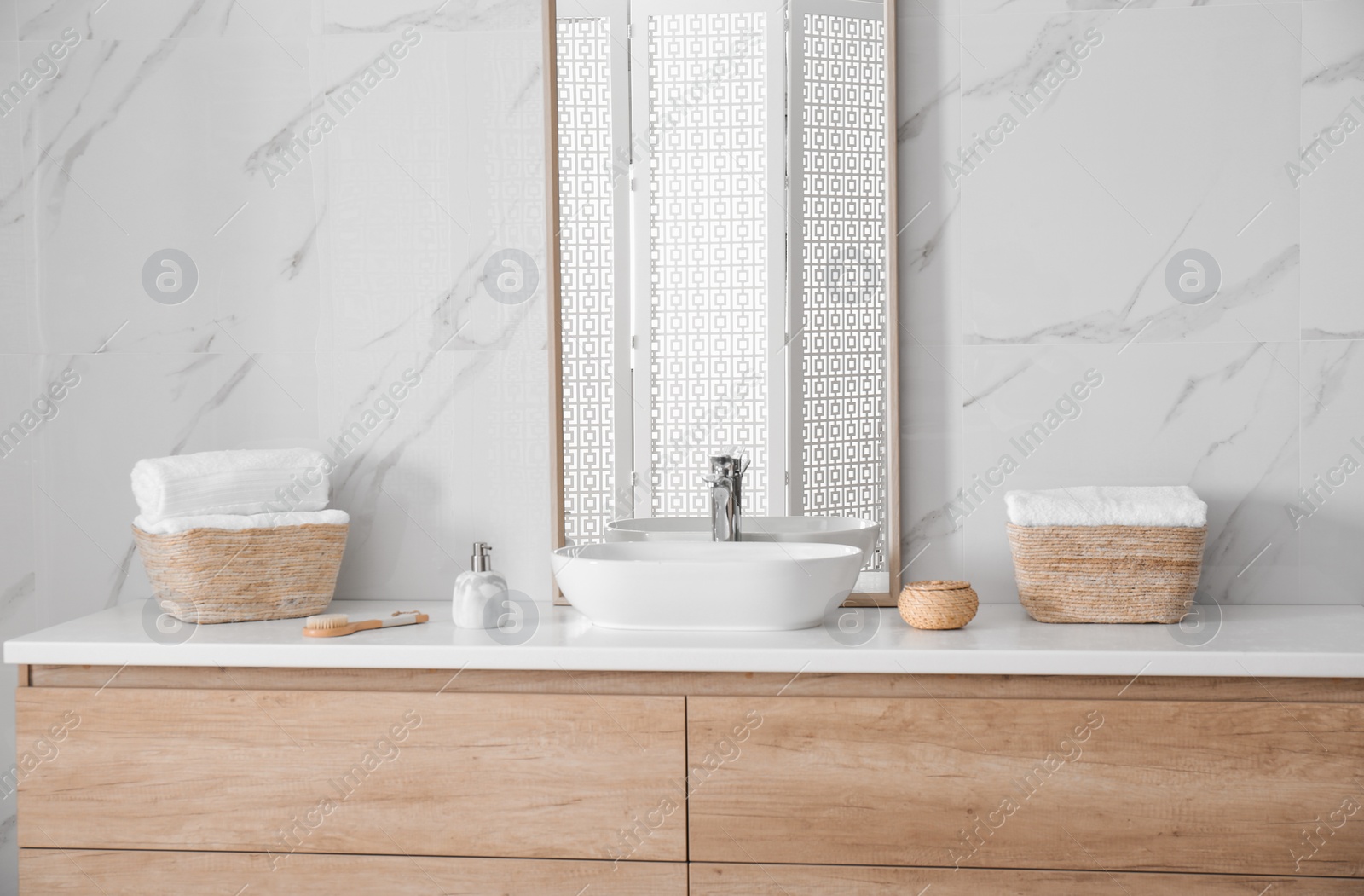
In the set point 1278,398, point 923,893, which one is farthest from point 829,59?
point 923,893

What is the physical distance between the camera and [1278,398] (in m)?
1.78

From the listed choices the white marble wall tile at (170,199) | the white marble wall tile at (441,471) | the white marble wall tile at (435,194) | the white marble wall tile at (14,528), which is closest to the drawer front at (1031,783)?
the white marble wall tile at (441,471)

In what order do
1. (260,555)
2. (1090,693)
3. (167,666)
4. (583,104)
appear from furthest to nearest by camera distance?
(583,104) → (260,555) → (167,666) → (1090,693)

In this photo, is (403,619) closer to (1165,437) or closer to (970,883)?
(970,883)

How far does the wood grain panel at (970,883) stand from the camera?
1.41 m

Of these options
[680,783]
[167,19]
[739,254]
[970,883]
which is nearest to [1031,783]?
[970,883]

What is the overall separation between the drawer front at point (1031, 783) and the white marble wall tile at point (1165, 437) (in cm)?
43

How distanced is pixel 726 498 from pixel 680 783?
0.50m

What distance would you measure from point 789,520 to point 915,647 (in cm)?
40

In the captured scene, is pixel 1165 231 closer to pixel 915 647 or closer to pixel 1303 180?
pixel 1303 180

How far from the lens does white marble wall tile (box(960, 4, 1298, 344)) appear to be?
177cm

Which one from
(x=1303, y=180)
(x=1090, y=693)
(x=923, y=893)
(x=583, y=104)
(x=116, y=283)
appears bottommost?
(x=923, y=893)

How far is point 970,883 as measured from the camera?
1.44 meters

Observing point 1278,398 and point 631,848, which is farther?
point 1278,398
